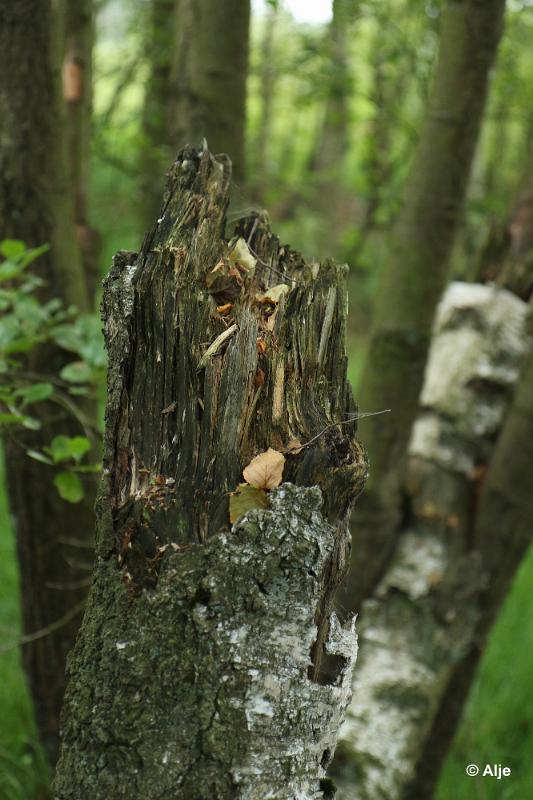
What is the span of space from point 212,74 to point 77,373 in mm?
1272

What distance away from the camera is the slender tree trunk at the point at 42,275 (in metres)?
2.24

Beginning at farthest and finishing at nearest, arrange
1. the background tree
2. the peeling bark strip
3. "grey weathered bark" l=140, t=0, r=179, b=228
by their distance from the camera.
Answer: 1. "grey weathered bark" l=140, t=0, r=179, b=228
2. the background tree
3. the peeling bark strip

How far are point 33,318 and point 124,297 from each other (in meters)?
0.73

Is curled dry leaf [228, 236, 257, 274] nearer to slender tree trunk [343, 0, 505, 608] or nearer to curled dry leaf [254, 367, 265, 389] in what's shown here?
curled dry leaf [254, 367, 265, 389]

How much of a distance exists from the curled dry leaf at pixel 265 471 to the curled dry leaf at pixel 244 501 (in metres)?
0.01

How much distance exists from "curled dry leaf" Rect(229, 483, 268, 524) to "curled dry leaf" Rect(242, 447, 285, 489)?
0.04 ft

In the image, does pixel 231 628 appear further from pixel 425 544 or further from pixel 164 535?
pixel 425 544

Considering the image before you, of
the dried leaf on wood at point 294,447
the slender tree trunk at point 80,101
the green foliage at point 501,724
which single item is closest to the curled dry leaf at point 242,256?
the dried leaf on wood at point 294,447

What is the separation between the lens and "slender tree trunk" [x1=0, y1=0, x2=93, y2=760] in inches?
88.3

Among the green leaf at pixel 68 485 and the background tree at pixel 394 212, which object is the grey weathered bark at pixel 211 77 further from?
the green leaf at pixel 68 485

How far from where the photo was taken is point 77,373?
2.00 metres

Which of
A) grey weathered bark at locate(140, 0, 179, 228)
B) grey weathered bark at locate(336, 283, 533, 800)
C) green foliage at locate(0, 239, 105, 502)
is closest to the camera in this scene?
green foliage at locate(0, 239, 105, 502)

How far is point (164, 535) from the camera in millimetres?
1082

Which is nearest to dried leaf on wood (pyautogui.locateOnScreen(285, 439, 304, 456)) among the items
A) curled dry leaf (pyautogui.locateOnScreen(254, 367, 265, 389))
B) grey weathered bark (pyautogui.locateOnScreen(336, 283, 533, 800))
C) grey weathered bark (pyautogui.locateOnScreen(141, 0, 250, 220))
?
curled dry leaf (pyautogui.locateOnScreen(254, 367, 265, 389))
